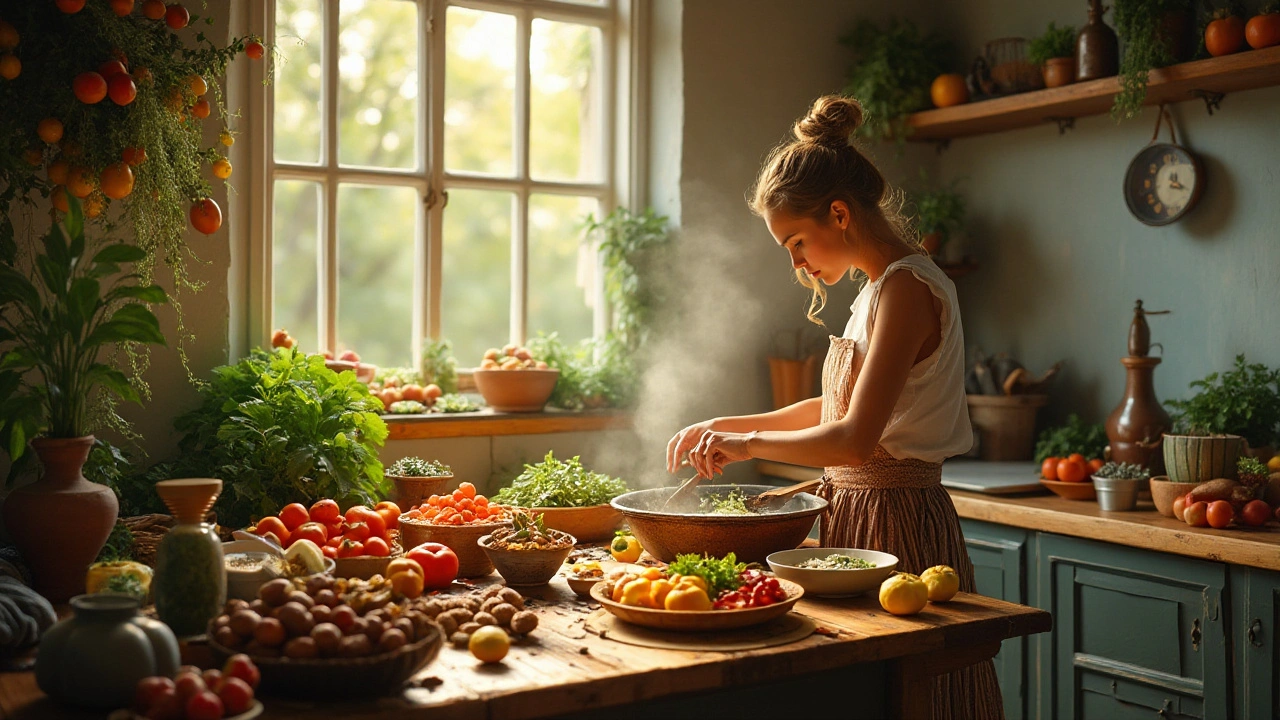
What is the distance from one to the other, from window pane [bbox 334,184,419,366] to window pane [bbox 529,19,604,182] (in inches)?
22.5

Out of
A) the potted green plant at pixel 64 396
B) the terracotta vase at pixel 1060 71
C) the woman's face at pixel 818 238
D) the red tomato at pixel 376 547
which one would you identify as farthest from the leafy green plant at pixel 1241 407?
the potted green plant at pixel 64 396

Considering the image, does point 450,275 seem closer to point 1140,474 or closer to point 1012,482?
point 1012,482

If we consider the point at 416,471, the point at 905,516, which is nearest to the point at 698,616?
the point at 905,516

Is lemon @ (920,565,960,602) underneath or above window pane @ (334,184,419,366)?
underneath

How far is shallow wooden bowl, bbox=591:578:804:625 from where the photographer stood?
1760 mm

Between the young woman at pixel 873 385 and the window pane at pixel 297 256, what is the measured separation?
6.40 feet

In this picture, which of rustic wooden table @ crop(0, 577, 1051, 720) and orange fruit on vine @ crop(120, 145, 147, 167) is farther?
orange fruit on vine @ crop(120, 145, 147, 167)

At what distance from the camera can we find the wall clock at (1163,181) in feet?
12.0

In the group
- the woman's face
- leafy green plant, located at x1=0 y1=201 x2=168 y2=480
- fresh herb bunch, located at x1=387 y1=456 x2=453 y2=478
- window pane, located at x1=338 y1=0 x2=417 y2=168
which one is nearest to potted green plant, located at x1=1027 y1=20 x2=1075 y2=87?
the woman's face

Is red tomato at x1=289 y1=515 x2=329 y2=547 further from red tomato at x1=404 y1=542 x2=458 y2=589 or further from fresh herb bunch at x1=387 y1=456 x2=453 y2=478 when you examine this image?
fresh herb bunch at x1=387 y1=456 x2=453 y2=478

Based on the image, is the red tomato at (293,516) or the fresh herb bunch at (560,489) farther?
the fresh herb bunch at (560,489)

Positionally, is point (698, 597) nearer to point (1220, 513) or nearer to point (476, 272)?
point (1220, 513)

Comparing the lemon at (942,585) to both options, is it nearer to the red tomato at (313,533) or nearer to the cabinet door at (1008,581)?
the red tomato at (313,533)

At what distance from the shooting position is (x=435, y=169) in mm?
4004
